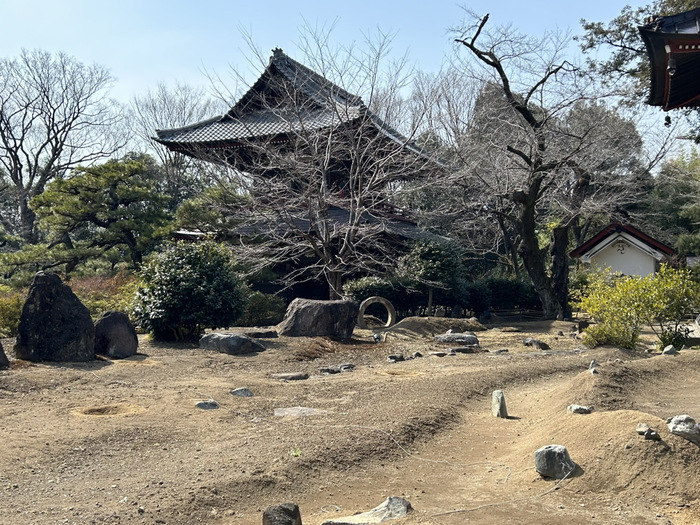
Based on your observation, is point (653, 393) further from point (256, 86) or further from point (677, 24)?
point (256, 86)

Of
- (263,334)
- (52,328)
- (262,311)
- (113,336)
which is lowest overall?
(263,334)

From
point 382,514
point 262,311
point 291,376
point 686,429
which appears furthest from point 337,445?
point 262,311

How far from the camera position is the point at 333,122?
1703 cm

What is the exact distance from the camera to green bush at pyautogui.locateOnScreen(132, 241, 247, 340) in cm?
1211

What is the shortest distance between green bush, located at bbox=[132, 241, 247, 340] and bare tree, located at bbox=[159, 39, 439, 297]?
3.32 metres

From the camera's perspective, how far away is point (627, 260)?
26.6 meters

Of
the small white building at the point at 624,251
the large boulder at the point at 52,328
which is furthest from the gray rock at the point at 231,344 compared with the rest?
the small white building at the point at 624,251

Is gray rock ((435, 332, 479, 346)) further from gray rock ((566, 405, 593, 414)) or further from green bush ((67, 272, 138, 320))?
gray rock ((566, 405, 593, 414))

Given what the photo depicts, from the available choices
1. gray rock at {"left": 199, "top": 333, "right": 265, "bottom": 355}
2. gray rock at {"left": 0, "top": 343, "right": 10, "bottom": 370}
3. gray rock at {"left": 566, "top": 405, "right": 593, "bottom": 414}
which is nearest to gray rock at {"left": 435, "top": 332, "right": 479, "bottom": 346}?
gray rock at {"left": 199, "top": 333, "right": 265, "bottom": 355}

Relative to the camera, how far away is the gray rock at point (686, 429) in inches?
193

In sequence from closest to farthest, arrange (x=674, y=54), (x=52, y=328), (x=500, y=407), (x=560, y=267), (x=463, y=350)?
(x=500, y=407) → (x=674, y=54) → (x=52, y=328) → (x=463, y=350) → (x=560, y=267)

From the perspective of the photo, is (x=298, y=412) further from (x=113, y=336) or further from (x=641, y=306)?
(x=641, y=306)

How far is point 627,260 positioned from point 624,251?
367 mm

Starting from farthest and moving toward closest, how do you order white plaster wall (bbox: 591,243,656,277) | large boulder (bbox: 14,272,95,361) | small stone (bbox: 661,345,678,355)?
white plaster wall (bbox: 591,243,656,277) < small stone (bbox: 661,345,678,355) < large boulder (bbox: 14,272,95,361)
